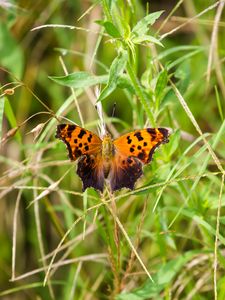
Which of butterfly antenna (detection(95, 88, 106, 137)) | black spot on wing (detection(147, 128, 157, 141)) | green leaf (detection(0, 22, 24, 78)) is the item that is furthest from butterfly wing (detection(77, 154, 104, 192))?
green leaf (detection(0, 22, 24, 78))

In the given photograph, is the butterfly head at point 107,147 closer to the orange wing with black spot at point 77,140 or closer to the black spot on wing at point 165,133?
the orange wing with black spot at point 77,140

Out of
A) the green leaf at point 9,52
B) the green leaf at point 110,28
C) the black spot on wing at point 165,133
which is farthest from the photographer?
the green leaf at point 9,52

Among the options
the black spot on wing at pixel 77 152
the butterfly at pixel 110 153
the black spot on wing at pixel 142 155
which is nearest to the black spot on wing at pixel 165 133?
the butterfly at pixel 110 153

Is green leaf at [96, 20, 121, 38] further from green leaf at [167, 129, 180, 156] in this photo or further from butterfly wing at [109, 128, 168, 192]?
green leaf at [167, 129, 180, 156]

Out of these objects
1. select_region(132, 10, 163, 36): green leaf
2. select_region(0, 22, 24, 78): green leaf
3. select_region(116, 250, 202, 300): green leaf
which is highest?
select_region(0, 22, 24, 78): green leaf

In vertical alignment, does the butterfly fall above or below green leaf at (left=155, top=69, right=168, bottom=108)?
below

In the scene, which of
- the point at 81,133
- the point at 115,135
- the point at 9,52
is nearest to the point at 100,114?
the point at 81,133

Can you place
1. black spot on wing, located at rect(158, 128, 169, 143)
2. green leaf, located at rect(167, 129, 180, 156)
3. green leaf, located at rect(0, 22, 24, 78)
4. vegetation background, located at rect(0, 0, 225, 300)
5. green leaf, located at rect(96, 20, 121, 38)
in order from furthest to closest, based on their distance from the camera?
green leaf, located at rect(0, 22, 24, 78), green leaf, located at rect(167, 129, 180, 156), vegetation background, located at rect(0, 0, 225, 300), black spot on wing, located at rect(158, 128, 169, 143), green leaf, located at rect(96, 20, 121, 38)

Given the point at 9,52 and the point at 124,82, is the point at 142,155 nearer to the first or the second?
the point at 124,82
